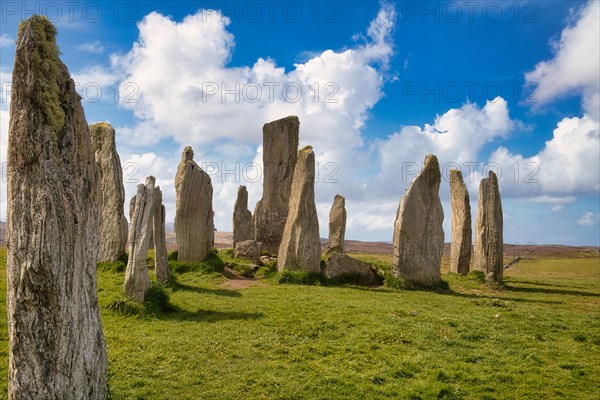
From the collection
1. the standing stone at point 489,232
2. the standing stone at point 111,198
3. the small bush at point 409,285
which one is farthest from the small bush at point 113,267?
the standing stone at point 489,232

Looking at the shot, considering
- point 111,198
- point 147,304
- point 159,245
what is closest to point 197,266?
point 159,245

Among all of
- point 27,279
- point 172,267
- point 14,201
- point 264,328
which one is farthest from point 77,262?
point 172,267

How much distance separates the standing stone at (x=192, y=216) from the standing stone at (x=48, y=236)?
16.8 m

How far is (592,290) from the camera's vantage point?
927 inches

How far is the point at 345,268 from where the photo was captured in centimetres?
2178

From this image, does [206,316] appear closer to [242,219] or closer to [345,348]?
[345,348]

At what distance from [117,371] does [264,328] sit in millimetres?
4440

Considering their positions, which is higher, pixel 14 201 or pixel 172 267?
pixel 14 201

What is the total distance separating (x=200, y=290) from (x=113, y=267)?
564 centimetres

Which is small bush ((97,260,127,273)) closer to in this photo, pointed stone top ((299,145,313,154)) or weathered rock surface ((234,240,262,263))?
weathered rock surface ((234,240,262,263))

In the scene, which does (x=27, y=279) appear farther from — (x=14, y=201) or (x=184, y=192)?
(x=184, y=192)

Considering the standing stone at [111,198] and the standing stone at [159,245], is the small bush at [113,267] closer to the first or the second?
the standing stone at [111,198]

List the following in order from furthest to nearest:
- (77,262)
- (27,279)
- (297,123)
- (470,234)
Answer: (297,123), (470,234), (77,262), (27,279)

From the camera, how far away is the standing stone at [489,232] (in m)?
23.0
